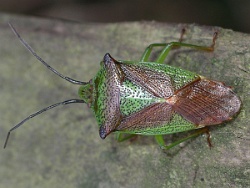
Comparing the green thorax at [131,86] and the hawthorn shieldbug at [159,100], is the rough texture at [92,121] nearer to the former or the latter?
the hawthorn shieldbug at [159,100]

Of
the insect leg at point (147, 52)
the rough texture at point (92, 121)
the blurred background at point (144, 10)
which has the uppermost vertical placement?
the blurred background at point (144, 10)

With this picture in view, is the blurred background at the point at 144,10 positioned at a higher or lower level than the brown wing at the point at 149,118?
higher

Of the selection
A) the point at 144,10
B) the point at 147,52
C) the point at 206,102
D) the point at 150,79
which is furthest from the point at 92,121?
the point at 144,10

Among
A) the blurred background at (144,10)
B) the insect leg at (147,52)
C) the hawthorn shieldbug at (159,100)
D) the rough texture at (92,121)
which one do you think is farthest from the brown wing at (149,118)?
the blurred background at (144,10)

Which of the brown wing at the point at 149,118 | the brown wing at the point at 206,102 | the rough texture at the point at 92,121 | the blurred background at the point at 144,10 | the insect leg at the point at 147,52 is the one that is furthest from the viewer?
the blurred background at the point at 144,10

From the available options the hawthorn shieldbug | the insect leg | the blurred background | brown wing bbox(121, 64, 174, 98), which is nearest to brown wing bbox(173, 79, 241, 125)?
the hawthorn shieldbug

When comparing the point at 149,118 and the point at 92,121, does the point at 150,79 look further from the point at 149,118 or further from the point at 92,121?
the point at 92,121

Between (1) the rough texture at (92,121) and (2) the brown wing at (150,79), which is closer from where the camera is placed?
(2) the brown wing at (150,79)
